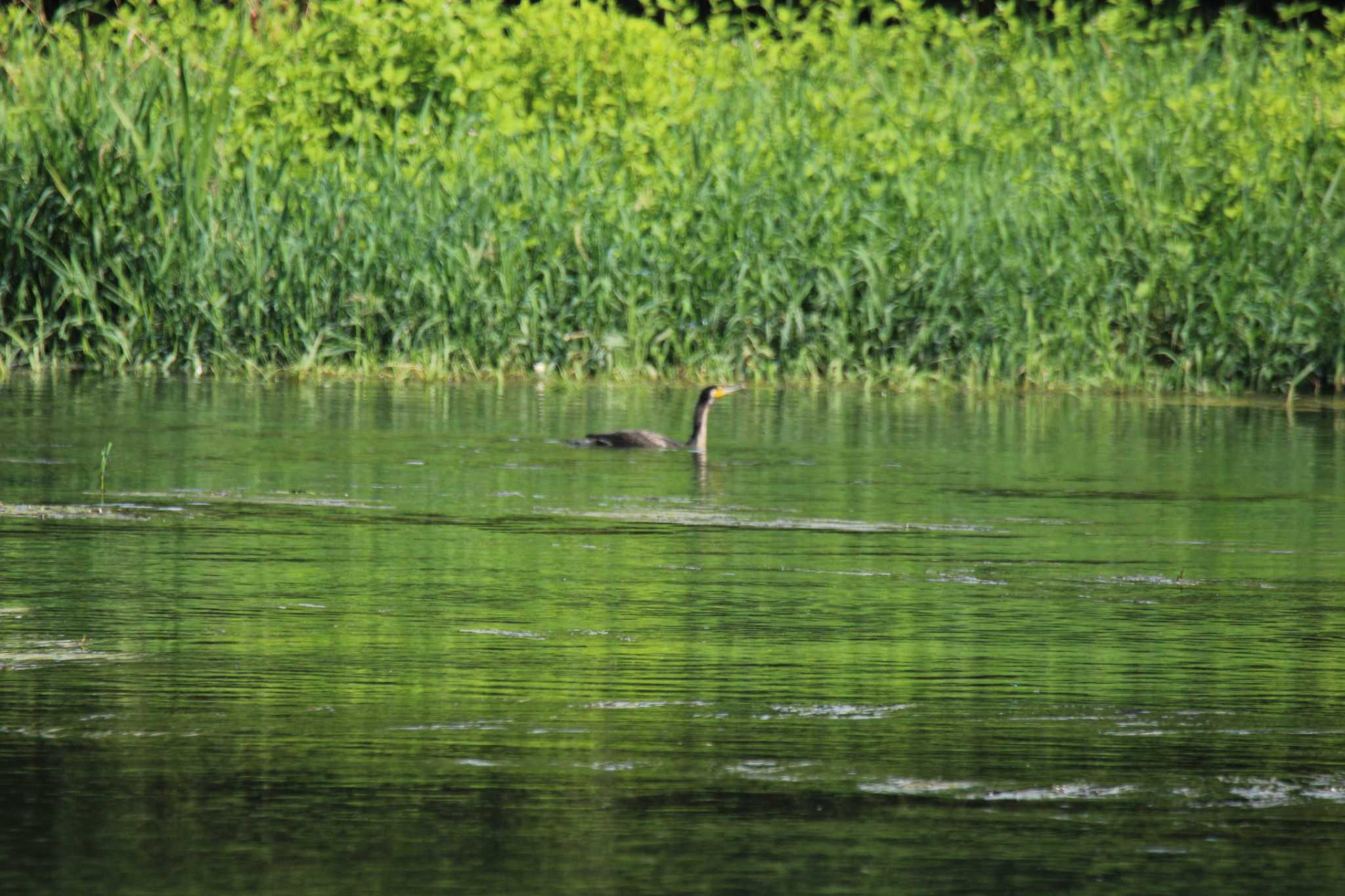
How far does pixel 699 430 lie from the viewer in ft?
39.6

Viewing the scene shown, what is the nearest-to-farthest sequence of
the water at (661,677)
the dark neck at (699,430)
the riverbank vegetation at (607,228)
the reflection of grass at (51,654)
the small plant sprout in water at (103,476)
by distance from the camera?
the water at (661,677) → the reflection of grass at (51,654) → the small plant sprout in water at (103,476) → the dark neck at (699,430) → the riverbank vegetation at (607,228)

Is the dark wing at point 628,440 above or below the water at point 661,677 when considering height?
above

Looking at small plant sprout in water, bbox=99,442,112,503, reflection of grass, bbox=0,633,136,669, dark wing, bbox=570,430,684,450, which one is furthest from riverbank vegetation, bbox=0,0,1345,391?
reflection of grass, bbox=0,633,136,669

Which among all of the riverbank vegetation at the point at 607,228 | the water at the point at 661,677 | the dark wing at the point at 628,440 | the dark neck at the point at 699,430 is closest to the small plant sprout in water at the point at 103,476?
the water at the point at 661,677

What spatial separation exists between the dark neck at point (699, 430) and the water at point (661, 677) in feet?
3.24

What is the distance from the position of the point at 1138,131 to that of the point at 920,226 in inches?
119

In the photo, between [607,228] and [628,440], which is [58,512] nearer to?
[628,440]

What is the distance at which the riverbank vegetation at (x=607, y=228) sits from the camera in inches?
607

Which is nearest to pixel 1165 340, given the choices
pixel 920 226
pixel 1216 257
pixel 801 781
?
→ pixel 1216 257

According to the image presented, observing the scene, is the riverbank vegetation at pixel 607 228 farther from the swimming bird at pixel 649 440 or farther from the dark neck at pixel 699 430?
the swimming bird at pixel 649 440

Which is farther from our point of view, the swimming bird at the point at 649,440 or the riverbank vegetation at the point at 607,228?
the riverbank vegetation at the point at 607,228

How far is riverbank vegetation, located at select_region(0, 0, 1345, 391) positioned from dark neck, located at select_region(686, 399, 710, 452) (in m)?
3.63

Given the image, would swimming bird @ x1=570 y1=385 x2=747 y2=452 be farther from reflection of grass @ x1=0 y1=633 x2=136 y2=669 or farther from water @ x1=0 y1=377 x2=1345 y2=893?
reflection of grass @ x1=0 y1=633 x2=136 y2=669

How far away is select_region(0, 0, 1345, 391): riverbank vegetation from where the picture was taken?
50.6ft
